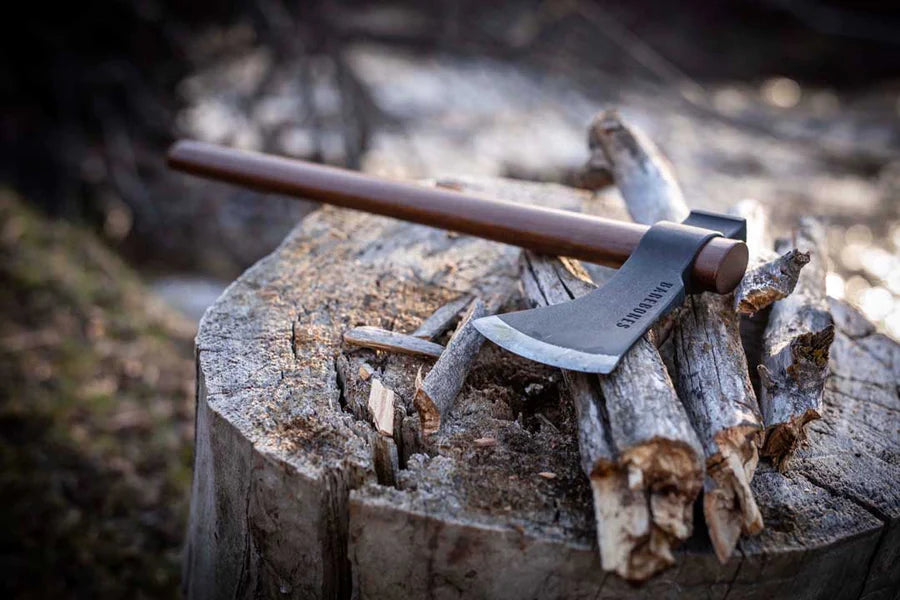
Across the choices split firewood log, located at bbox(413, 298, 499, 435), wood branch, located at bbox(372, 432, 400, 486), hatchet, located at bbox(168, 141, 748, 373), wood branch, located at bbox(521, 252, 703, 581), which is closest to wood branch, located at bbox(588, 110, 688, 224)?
hatchet, located at bbox(168, 141, 748, 373)

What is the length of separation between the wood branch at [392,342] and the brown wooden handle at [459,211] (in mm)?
440

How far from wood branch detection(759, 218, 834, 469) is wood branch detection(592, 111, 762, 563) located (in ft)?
0.25

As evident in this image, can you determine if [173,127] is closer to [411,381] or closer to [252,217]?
[252,217]

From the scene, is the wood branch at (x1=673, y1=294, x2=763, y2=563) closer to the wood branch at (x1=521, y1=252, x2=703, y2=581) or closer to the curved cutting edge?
the wood branch at (x1=521, y1=252, x2=703, y2=581)

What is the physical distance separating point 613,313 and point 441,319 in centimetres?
48

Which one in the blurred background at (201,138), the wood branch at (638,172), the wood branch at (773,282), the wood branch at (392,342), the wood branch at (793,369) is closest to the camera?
the wood branch at (793,369)

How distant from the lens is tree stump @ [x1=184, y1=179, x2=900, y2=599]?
1.14m

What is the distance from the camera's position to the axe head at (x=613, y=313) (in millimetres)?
1233

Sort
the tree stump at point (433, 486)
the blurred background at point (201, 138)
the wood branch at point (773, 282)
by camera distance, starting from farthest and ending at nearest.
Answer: the blurred background at point (201, 138)
the wood branch at point (773, 282)
the tree stump at point (433, 486)

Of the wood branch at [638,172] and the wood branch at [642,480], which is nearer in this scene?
the wood branch at [642,480]

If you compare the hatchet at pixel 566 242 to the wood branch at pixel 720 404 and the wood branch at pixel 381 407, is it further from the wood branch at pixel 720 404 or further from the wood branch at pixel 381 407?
the wood branch at pixel 381 407

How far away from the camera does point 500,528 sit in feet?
3.63

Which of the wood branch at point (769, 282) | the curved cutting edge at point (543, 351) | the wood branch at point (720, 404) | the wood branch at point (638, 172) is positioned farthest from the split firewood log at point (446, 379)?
the wood branch at point (638, 172)

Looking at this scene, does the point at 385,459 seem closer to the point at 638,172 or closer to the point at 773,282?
the point at 773,282
